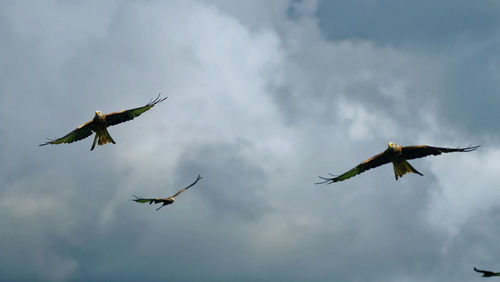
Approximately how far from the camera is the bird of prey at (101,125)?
32062 mm

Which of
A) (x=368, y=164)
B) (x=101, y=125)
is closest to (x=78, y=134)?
(x=101, y=125)

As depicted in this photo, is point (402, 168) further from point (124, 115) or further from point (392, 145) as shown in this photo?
point (124, 115)

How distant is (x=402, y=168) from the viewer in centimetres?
2761

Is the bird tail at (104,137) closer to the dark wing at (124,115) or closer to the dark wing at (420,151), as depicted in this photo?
the dark wing at (124,115)

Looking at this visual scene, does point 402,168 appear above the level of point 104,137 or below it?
below

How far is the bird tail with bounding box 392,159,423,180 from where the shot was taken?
2734 cm

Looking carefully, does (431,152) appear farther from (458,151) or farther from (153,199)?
(153,199)

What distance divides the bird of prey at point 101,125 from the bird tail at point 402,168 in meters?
12.1

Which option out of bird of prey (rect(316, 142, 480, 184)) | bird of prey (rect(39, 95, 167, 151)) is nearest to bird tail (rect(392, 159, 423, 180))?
bird of prey (rect(316, 142, 480, 184))

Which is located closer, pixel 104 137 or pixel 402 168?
pixel 402 168

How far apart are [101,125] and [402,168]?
49.0ft

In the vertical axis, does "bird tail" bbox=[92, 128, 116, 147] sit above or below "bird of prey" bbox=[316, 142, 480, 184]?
above

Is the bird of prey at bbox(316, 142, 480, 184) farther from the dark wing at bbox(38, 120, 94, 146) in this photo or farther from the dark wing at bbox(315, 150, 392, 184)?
the dark wing at bbox(38, 120, 94, 146)

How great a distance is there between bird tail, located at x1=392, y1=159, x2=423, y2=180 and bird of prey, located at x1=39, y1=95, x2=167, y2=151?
12.1 m
